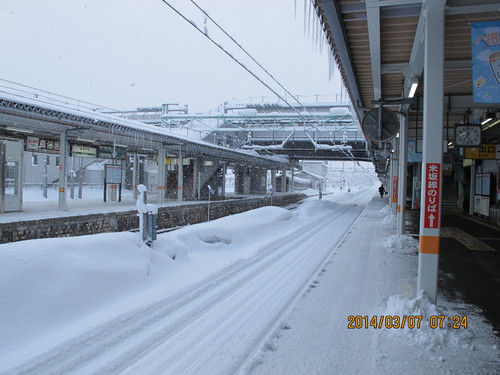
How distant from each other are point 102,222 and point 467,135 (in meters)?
12.0

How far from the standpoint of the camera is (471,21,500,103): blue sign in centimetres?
437

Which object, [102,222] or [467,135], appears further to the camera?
[102,222]

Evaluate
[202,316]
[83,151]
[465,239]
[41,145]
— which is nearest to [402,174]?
[465,239]

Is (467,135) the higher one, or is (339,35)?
(339,35)

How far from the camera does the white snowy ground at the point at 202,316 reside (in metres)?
3.20

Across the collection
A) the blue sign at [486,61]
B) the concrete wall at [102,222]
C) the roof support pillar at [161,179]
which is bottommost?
the concrete wall at [102,222]

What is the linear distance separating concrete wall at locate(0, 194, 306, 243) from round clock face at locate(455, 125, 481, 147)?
1163 centimetres

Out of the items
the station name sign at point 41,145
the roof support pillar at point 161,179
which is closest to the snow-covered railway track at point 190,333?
the station name sign at point 41,145

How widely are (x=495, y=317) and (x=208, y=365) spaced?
355 centimetres

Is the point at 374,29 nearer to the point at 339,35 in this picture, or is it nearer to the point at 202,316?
the point at 339,35

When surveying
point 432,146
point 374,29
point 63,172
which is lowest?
point 63,172

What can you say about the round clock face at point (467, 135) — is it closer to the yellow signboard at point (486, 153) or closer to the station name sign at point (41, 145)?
the yellow signboard at point (486, 153)

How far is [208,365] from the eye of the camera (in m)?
3.16

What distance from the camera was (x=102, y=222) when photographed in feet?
43.2
